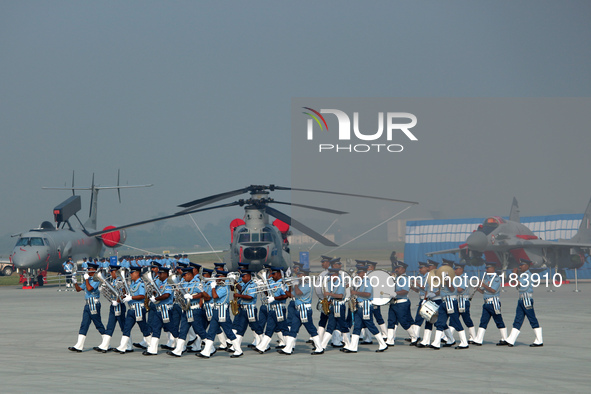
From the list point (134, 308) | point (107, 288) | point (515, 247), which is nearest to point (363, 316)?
point (134, 308)

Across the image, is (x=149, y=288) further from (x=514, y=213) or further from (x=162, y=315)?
(x=514, y=213)

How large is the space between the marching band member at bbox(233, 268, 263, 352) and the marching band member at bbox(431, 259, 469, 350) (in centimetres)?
378

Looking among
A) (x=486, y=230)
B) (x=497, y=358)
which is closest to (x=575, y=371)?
(x=497, y=358)

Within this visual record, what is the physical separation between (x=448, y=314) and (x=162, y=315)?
579 centimetres

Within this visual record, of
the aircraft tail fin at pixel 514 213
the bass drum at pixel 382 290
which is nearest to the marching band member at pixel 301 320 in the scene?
the bass drum at pixel 382 290

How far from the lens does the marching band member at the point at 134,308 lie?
45.0 feet

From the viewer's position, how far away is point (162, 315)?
1361 cm

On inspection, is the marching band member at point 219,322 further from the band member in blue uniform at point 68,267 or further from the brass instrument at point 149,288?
the band member in blue uniform at point 68,267

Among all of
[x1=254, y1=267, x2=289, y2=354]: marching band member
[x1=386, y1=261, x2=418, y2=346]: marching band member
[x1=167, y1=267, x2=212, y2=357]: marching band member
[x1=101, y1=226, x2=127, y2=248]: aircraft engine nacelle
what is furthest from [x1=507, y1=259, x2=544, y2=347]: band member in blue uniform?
[x1=101, y1=226, x2=127, y2=248]: aircraft engine nacelle

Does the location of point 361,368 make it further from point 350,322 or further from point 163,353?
point 163,353

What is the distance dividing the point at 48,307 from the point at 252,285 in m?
14.7

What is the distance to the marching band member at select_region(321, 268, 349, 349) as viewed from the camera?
45.5 feet

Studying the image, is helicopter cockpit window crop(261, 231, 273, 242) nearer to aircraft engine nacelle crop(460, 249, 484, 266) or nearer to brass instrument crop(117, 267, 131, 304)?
brass instrument crop(117, 267, 131, 304)

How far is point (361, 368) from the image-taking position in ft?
39.0
